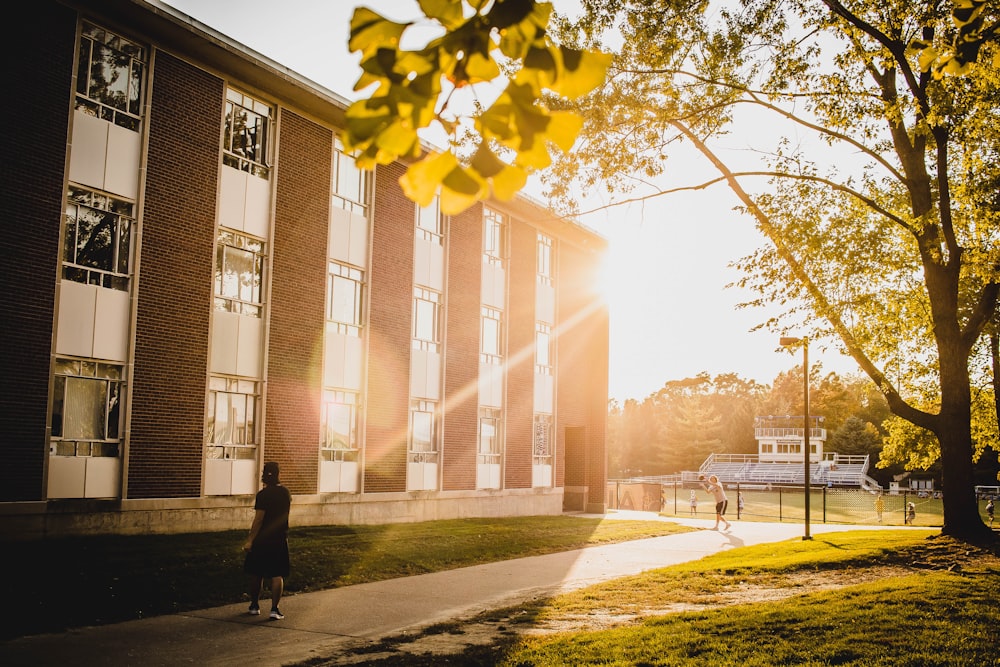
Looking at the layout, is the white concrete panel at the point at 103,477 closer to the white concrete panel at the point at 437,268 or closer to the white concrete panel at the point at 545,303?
the white concrete panel at the point at 437,268

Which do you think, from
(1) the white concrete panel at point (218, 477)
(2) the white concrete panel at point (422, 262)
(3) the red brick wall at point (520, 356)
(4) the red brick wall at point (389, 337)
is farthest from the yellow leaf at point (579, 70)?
(3) the red brick wall at point (520, 356)

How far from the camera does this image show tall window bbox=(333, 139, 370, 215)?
23.0m

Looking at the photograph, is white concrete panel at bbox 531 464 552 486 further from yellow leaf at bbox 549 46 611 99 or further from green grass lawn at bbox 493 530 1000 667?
yellow leaf at bbox 549 46 611 99

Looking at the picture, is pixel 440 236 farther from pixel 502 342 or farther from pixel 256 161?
Answer: pixel 256 161

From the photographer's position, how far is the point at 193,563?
13.2 metres

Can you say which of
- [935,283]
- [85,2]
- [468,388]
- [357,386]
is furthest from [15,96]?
[935,283]

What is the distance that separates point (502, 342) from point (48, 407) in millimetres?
16857

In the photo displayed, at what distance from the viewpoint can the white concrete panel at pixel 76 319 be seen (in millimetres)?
16094

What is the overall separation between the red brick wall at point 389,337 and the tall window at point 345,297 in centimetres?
39

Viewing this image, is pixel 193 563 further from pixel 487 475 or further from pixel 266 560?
pixel 487 475

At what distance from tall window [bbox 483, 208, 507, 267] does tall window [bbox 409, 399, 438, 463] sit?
6.00 meters

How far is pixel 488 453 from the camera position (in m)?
29.2

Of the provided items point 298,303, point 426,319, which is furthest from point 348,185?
point 426,319

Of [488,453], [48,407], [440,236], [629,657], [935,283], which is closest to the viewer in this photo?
[629,657]
